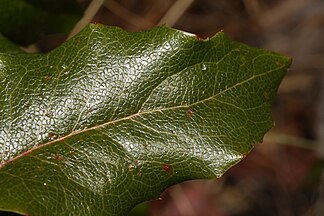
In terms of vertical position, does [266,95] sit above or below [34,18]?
below

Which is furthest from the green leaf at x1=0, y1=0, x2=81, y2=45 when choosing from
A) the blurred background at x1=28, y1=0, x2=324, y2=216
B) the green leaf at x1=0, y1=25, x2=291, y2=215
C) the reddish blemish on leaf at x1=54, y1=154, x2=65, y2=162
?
the blurred background at x1=28, y1=0, x2=324, y2=216

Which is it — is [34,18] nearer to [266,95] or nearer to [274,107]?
[266,95]

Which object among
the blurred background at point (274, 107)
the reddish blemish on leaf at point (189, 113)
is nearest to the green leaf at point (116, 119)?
the reddish blemish on leaf at point (189, 113)

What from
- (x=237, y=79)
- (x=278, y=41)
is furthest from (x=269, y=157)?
(x=237, y=79)

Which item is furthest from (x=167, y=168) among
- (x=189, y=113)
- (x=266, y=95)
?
(x=266, y=95)

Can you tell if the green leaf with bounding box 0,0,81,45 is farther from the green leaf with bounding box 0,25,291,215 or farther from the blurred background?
the blurred background

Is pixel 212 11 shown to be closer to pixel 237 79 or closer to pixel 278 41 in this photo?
pixel 278 41

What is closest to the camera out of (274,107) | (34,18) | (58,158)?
(58,158)

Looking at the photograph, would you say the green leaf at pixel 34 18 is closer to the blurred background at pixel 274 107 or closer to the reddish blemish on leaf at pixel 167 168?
the reddish blemish on leaf at pixel 167 168
